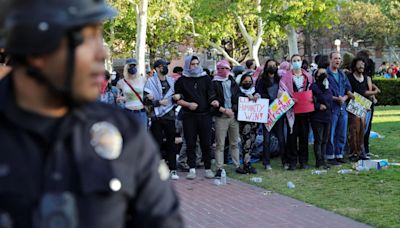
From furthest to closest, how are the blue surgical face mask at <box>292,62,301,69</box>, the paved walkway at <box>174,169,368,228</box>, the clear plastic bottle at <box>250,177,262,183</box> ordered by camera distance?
the blue surgical face mask at <box>292,62,301,69</box> < the clear plastic bottle at <box>250,177,262,183</box> < the paved walkway at <box>174,169,368,228</box>

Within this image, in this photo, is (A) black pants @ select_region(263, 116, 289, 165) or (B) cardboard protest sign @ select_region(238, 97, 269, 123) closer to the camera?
(B) cardboard protest sign @ select_region(238, 97, 269, 123)

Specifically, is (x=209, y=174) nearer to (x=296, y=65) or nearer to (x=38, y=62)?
(x=296, y=65)

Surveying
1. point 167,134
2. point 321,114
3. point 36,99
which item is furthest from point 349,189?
point 36,99

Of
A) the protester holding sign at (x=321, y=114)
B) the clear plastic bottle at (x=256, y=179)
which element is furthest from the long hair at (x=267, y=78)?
the clear plastic bottle at (x=256, y=179)

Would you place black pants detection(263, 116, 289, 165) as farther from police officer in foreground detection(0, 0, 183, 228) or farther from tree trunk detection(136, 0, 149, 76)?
tree trunk detection(136, 0, 149, 76)

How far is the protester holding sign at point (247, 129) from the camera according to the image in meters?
10.3

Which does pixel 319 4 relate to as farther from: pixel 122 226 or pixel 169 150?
pixel 122 226

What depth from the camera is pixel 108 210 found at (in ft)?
5.95

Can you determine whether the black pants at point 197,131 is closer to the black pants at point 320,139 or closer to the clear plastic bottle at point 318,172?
the clear plastic bottle at point 318,172

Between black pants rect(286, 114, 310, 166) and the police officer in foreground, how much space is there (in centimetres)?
864

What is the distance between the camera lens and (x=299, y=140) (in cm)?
1041

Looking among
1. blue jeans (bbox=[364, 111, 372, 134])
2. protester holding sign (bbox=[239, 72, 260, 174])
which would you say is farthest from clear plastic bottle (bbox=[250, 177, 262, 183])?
blue jeans (bbox=[364, 111, 372, 134])

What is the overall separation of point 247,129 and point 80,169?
874cm

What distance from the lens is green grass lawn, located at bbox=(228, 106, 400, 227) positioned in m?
7.15
